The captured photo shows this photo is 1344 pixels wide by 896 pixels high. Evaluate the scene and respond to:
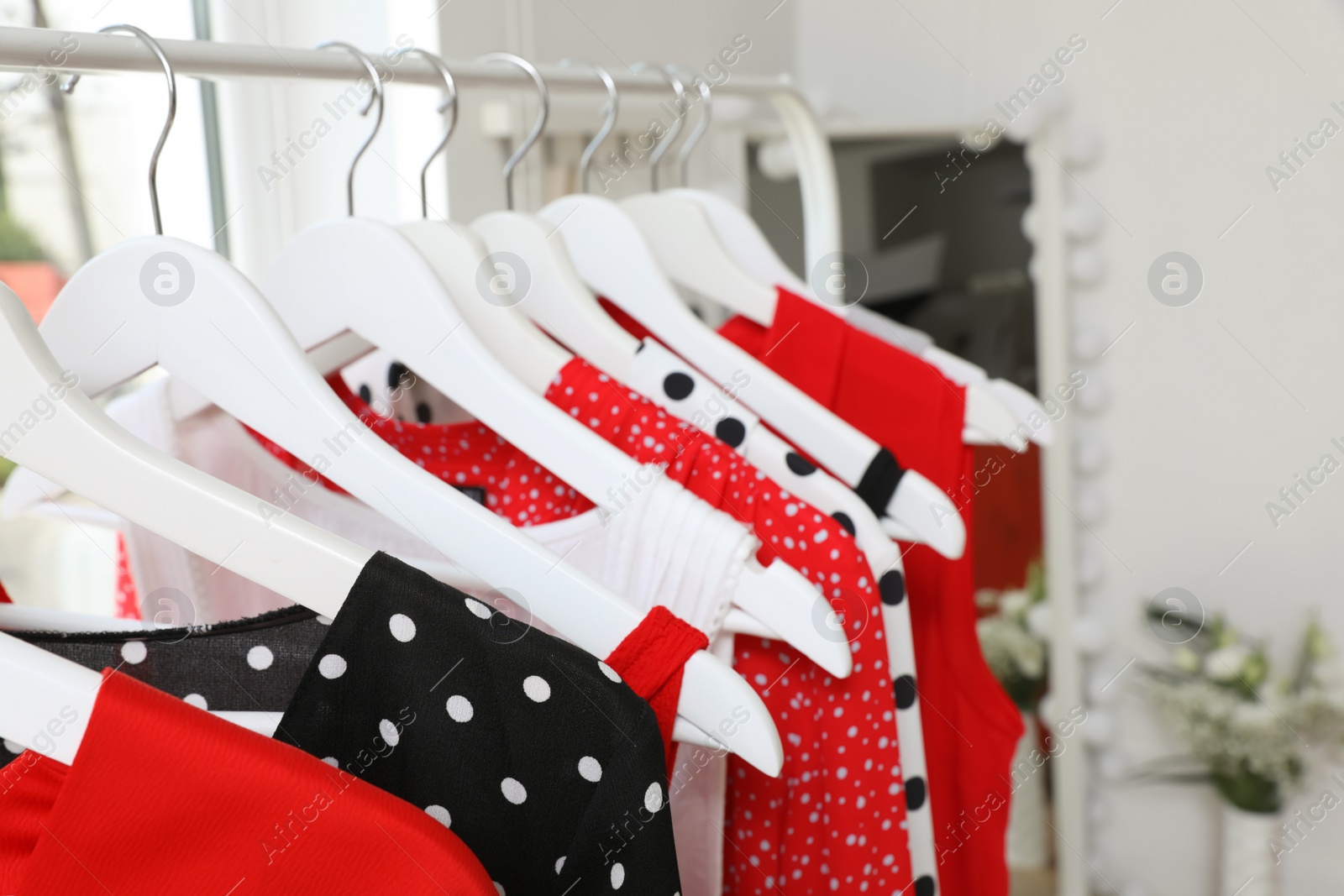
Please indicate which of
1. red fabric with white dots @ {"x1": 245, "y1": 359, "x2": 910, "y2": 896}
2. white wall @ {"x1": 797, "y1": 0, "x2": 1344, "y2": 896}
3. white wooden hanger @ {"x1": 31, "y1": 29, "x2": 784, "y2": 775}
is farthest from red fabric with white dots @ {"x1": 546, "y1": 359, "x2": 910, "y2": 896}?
white wall @ {"x1": 797, "y1": 0, "x2": 1344, "y2": 896}

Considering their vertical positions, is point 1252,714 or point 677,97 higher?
point 677,97

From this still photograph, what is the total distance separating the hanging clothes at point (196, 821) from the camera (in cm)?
37

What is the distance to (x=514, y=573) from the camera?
495 mm

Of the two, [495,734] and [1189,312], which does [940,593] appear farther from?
[1189,312]

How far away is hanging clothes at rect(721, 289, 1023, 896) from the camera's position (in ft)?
2.40

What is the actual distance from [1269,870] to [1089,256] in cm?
87

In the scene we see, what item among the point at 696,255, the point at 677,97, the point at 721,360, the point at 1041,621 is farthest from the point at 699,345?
the point at 1041,621

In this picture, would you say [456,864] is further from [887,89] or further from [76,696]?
[887,89]

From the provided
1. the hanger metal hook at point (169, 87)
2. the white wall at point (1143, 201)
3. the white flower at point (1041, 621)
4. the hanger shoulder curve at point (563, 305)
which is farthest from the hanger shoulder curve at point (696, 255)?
the white flower at point (1041, 621)

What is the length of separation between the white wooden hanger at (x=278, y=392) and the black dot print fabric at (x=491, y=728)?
0.14ft

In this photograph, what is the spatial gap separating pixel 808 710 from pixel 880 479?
15 centimetres

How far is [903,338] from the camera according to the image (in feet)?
2.99

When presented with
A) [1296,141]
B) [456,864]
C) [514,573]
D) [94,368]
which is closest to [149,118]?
[94,368]

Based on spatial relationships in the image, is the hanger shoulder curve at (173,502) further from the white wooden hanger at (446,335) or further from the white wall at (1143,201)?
the white wall at (1143,201)
